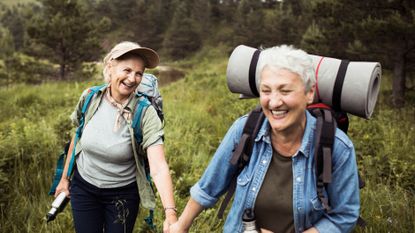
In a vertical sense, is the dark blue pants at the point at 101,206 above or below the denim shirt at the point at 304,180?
below

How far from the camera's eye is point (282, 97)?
1613 millimetres

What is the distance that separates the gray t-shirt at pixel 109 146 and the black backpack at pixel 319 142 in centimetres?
70

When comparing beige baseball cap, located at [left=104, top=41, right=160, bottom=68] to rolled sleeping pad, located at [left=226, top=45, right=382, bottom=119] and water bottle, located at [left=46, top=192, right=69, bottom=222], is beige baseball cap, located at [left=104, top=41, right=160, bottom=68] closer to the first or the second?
rolled sleeping pad, located at [left=226, top=45, right=382, bottom=119]

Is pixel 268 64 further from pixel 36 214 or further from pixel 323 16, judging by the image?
pixel 323 16

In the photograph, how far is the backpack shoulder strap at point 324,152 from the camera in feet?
5.21

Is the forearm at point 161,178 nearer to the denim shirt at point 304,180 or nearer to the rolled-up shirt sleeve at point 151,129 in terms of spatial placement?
the rolled-up shirt sleeve at point 151,129

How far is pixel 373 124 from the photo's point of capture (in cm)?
604

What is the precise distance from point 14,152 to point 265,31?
100ft

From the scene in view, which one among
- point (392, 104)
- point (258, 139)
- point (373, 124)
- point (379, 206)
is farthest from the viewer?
point (392, 104)

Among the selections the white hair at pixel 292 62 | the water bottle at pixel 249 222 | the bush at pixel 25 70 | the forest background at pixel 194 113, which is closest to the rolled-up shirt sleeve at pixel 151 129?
the water bottle at pixel 249 222

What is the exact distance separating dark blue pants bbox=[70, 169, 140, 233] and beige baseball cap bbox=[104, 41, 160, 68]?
2.62 feet

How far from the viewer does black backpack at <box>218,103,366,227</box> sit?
160cm

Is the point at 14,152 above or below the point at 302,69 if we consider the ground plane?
below

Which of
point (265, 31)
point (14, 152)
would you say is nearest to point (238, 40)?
point (265, 31)
